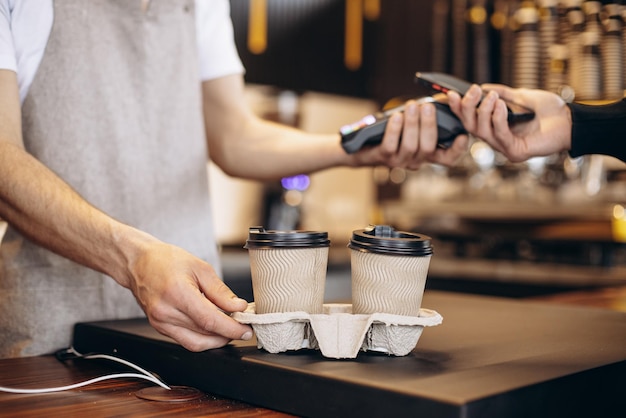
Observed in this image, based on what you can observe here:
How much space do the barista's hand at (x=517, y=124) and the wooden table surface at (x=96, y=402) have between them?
648mm

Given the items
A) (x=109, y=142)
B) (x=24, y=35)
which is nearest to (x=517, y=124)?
(x=109, y=142)

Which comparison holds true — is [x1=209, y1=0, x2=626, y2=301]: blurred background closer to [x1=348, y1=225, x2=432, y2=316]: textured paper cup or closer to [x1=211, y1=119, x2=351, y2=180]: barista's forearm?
[x1=211, y1=119, x2=351, y2=180]: barista's forearm

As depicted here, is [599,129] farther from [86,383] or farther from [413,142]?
[86,383]

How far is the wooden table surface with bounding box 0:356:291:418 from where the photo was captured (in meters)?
0.76

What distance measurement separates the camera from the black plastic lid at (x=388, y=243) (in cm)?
82

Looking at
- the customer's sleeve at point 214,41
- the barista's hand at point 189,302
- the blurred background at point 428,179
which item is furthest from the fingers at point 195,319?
the blurred background at point 428,179

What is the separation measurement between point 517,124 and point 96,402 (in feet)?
2.71

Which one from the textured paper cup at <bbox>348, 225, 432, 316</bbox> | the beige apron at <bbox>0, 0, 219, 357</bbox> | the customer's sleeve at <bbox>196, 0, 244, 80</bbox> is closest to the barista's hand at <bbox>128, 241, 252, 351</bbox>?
the textured paper cup at <bbox>348, 225, 432, 316</bbox>

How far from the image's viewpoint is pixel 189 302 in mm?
837

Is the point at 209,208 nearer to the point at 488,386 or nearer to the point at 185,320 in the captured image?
the point at 185,320

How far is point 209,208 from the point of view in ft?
4.85

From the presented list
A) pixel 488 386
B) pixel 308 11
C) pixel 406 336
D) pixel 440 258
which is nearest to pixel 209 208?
pixel 406 336

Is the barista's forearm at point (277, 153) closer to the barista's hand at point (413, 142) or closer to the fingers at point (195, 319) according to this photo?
the barista's hand at point (413, 142)

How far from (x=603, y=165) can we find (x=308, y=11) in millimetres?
1697
